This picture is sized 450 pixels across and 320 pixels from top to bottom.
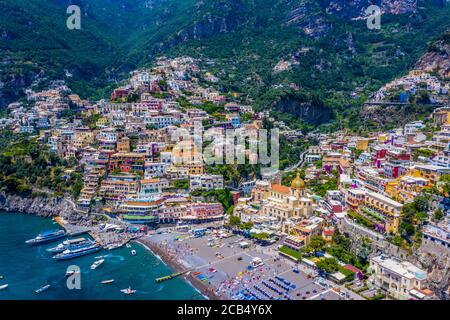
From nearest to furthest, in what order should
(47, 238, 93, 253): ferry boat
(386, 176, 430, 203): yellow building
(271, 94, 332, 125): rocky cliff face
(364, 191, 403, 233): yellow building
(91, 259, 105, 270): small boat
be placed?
1. (364, 191, 403, 233): yellow building
2. (386, 176, 430, 203): yellow building
3. (91, 259, 105, 270): small boat
4. (47, 238, 93, 253): ferry boat
5. (271, 94, 332, 125): rocky cliff face

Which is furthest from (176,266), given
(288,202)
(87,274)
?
(288,202)

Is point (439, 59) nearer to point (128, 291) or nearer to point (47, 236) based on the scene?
point (128, 291)

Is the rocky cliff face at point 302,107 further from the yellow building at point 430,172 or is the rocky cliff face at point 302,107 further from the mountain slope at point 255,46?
the yellow building at point 430,172

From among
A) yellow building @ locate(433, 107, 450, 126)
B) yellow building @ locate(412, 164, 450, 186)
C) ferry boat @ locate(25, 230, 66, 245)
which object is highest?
yellow building @ locate(433, 107, 450, 126)

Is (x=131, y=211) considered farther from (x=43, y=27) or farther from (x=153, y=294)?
(x=43, y=27)

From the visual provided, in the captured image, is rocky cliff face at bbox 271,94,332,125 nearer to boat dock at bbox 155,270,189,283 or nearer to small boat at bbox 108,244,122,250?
small boat at bbox 108,244,122,250

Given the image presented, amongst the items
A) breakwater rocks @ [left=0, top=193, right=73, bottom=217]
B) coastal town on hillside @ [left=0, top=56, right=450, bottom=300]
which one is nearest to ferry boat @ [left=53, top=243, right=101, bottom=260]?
coastal town on hillside @ [left=0, top=56, right=450, bottom=300]

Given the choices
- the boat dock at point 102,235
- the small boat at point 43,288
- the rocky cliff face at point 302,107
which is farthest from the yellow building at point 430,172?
the rocky cliff face at point 302,107
